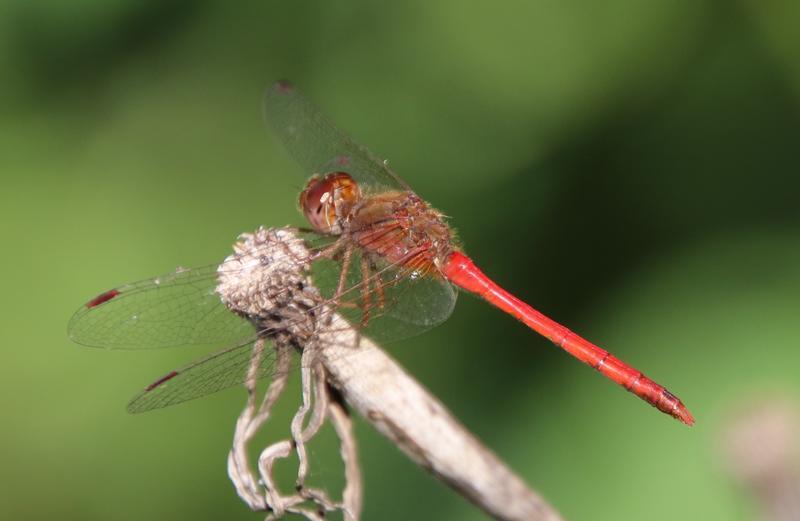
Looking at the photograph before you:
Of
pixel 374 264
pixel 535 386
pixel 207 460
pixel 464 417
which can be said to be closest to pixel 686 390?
pixel 535 386

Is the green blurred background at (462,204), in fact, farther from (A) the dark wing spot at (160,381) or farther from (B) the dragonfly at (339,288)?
(A) the dark wing spot at (160,381)

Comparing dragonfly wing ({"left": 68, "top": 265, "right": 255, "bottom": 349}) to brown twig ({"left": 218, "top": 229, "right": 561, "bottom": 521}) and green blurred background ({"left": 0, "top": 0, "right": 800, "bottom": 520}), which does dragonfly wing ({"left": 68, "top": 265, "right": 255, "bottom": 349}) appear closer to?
brown twig ({"left": 218, "top": 229, "right": 561, "bottom": 521})

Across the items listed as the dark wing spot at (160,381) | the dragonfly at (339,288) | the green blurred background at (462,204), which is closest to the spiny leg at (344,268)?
the dragonfly at (339,288)

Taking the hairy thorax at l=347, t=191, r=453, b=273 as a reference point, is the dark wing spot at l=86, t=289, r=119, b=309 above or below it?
above

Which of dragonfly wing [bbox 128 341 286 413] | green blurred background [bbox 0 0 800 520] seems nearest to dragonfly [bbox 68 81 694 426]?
dragonfly wing [bbox 128 341 286 413]

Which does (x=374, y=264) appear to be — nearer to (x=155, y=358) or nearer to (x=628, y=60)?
(x=155, y=358)

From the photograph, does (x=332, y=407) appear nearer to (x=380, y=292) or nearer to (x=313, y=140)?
(x=380, y=292)

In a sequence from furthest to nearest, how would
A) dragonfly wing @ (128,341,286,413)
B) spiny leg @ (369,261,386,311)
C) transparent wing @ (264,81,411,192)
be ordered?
transparent wing @ (264,81,411,192)
spiny leg @ (369,261,386,311)
dragonfly wing @ (128,341,286,413)
